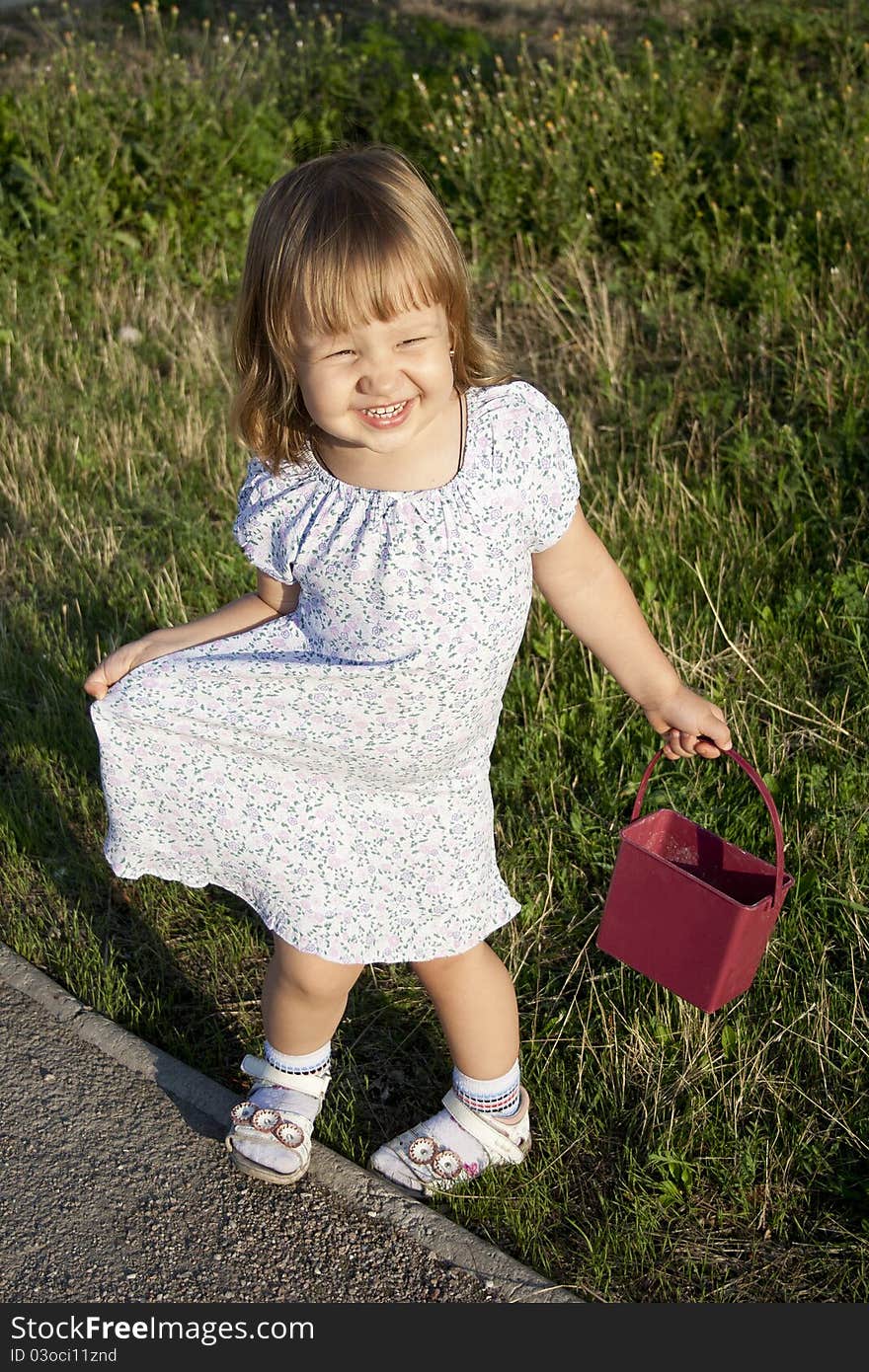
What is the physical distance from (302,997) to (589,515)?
6.74 feet

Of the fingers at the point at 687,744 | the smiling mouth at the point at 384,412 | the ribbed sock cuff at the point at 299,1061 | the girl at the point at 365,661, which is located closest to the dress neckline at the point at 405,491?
the girl at the point at 365,661

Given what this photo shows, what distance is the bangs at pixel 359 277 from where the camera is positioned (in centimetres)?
200

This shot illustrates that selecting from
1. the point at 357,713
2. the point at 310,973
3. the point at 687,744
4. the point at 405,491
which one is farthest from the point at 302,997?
the point at 405,491

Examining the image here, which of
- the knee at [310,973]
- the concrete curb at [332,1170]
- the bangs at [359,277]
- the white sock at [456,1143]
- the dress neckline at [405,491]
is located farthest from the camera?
the white sock at [456,1143]

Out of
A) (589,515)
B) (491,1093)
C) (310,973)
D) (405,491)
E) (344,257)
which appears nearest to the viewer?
(344,257)

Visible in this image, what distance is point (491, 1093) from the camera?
2576 mm

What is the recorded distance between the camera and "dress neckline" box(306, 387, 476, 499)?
2.21 metres

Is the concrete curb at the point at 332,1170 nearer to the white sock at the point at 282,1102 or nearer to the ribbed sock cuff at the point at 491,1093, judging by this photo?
the white sock at the point at 282,1102

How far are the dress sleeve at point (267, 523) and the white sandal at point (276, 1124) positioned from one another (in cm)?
93

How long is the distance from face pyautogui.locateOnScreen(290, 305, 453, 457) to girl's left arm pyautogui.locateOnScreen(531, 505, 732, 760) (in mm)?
395

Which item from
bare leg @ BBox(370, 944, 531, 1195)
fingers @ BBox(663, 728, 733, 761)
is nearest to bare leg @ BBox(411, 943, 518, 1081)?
bare leg @ BBox(370, 944, 531, 1195)

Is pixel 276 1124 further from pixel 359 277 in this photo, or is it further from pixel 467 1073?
pixel 359 277

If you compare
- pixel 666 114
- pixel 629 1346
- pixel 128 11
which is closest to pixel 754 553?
pixel 629 1346

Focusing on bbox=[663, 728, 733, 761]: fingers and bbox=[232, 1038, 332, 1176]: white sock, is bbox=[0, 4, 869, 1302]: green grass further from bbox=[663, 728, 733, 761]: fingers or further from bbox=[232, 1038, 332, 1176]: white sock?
bbox=[663, 728, 733, 761]: fingers
